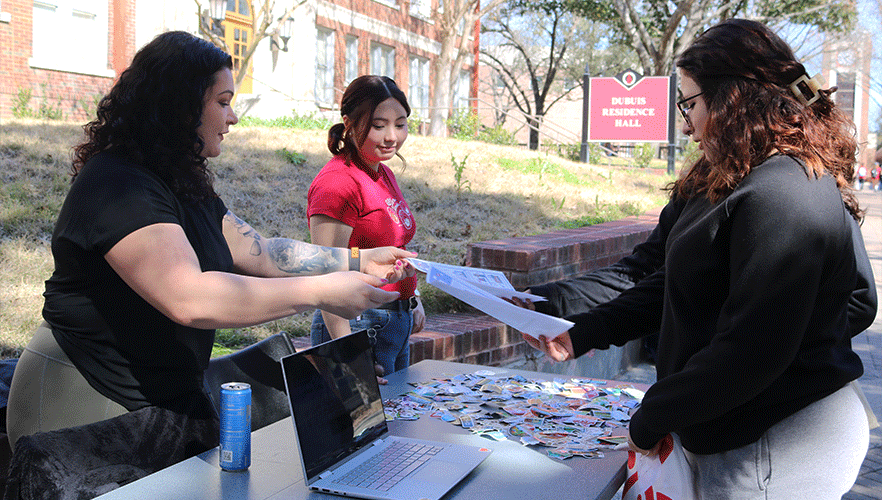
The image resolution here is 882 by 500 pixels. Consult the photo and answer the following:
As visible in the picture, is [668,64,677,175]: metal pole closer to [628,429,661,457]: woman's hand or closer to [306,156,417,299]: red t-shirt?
[306,156,417,299]: red t-shirt

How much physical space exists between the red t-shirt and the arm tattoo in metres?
0.25

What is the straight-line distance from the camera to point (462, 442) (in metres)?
2.32

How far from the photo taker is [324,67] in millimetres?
22188

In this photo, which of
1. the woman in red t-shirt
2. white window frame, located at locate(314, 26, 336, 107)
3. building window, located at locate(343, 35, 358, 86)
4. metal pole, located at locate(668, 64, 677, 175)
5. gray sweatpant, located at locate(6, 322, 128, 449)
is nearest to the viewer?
gray sweatpant, located at locate(6, 322, 128, 449)

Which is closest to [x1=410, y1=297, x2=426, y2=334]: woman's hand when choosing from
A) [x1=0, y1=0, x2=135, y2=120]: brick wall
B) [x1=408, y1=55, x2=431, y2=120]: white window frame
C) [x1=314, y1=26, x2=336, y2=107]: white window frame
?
[x1=0, y1=0, x2=135, y2=120]: brick wall

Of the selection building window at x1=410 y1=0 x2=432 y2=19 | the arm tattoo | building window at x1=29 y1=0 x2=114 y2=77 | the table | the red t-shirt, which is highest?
building window at x1=410 y1=0 x2=432 y2=19

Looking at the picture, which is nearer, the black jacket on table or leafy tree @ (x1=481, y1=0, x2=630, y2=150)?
the black jacket on table

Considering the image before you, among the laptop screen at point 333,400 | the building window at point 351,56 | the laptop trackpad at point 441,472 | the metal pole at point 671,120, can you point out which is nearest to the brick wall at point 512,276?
the laptop screen at point 333,400

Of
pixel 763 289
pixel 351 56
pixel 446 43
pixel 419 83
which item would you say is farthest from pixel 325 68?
pixel 763 289

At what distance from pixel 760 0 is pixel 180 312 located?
28198mm

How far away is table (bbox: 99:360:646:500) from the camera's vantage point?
191 centimetres

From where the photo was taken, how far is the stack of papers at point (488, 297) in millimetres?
2318

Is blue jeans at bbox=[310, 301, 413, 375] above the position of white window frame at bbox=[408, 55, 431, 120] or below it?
below

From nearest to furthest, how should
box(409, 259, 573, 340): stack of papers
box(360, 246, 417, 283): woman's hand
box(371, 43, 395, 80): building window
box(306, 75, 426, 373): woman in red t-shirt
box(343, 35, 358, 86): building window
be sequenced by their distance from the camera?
box(409, 259, 573, 340): stack of papers
box(360, 246, 417, 283): woman's hand
box(306, 75, 426, 373): woman in red t-shirt
box(343, 35, 358, 86): building window
box(371, 43, 395, 80): building window
